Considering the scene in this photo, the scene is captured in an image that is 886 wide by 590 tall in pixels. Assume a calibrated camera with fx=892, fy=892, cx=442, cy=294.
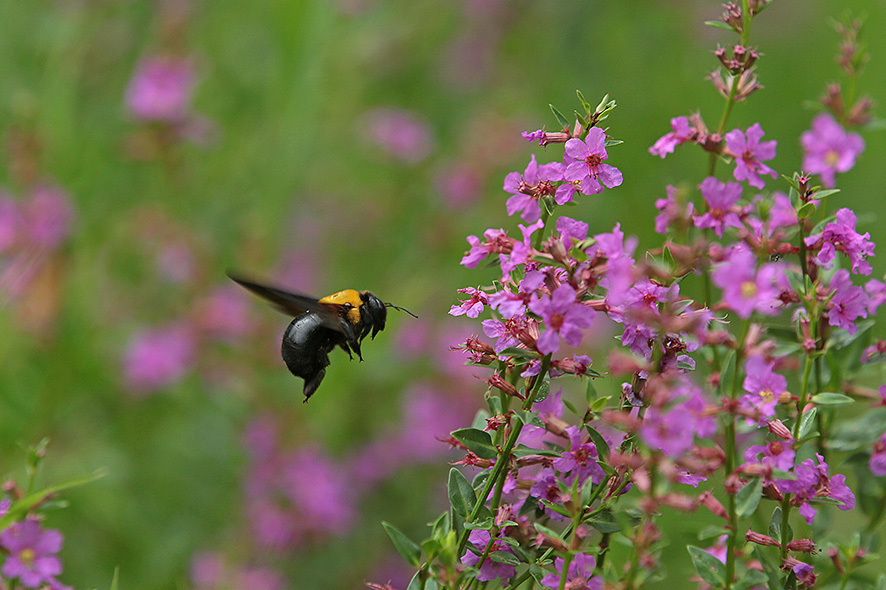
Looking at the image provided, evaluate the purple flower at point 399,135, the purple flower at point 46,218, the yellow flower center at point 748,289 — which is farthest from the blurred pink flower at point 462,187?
the yellow flower center at point 748,289

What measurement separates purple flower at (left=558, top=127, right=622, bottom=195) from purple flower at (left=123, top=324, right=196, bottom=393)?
2810mm

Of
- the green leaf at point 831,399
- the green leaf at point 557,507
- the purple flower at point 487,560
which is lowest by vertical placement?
the purple flower at point 487,560

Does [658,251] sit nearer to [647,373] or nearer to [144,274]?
[647,373]

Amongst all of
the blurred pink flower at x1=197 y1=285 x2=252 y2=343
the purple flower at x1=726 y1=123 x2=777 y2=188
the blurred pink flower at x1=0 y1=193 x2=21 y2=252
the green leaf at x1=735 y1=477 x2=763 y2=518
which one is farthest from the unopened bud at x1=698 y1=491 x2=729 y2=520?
the blurred pink flower at x1=0 y1=193 x2=21 y2=252

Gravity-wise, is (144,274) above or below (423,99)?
below

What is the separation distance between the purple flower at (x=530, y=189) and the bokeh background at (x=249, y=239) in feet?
4.91

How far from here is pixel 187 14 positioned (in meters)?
4.15

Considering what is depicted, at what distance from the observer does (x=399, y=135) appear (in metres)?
4.72

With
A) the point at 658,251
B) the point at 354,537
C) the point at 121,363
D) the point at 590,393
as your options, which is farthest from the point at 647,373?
the point at 121,363

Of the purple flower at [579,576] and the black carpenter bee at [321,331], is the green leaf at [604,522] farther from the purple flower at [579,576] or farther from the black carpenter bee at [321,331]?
the black carpenter bee at [321,331]

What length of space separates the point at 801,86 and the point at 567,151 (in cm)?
458

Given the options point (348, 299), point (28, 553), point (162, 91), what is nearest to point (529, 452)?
point (28, 553)

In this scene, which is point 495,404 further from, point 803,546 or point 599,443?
point 803,546

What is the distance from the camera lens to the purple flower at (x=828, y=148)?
1825 millimetres
